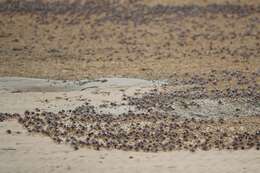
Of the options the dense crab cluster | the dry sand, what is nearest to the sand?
the dry sand

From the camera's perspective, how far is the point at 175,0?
37.0 m

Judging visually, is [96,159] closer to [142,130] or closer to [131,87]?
[142,130]

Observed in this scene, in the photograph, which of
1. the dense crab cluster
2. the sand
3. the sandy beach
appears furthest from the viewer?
the dense crab cluster

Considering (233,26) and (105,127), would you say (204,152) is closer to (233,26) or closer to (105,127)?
(105,127)

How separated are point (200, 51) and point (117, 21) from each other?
874 cm

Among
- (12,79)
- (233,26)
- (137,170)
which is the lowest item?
(137,170)

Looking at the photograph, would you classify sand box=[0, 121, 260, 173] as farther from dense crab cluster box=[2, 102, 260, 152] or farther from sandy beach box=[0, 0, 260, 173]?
dense crab cluster box=[2, 102, 260, 152]

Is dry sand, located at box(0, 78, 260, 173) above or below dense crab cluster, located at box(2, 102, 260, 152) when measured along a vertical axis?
below

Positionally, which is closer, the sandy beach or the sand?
the sand

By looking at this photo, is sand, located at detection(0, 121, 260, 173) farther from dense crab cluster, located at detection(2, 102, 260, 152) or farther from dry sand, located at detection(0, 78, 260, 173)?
dense crab cluster, located at detection(2, 102, 260, 152)

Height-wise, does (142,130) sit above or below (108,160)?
above

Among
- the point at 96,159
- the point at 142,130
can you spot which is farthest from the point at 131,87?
the point at 96,159

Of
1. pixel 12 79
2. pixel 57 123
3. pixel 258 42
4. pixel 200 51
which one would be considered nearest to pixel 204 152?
pixel 57 123

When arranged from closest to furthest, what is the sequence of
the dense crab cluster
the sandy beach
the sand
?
the sand
the sandy beach
the dense crab cluster
